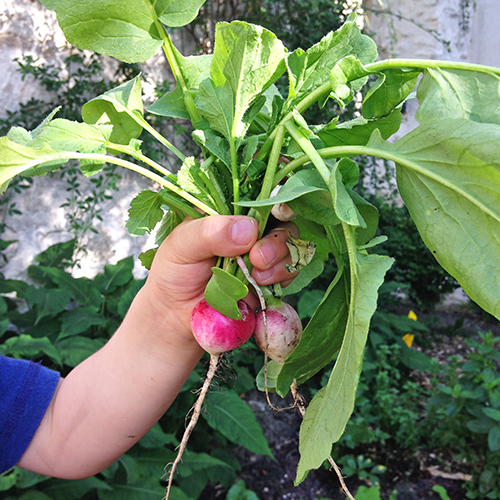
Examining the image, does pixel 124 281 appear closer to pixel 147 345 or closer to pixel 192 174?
pixel 147 345

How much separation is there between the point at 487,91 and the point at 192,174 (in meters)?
0.38

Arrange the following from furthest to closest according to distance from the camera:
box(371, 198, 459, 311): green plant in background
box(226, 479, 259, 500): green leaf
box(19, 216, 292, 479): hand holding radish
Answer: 1. box(371, 198, 459, 311): green plant in background
2. box(226, 479, 259, 500): green leaf
3. box(19, 216, 292, 479): hand holding radish

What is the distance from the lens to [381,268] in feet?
1.53

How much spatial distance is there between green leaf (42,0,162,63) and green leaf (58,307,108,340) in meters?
1.32

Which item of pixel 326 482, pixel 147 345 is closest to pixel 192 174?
pixel 147 345

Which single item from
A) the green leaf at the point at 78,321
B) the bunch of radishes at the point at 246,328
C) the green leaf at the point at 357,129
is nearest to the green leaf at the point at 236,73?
the green leaf at the point at 357,129

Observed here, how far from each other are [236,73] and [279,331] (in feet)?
1.22

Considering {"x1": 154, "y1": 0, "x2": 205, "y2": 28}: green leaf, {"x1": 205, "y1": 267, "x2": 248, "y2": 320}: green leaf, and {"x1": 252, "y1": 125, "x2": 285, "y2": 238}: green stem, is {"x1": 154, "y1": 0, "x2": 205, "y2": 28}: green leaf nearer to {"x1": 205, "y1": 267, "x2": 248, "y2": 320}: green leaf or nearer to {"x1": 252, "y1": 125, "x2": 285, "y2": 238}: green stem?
{"x1": 252, "y1": 125, "x2": 285, "y2": 238}: green stem

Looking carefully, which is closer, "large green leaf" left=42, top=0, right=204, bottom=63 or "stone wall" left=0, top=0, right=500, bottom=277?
"large green leaf" left=42, top=0, right=204, bottom=63

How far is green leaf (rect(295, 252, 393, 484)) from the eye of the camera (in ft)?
1.42

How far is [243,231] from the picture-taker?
577 mm

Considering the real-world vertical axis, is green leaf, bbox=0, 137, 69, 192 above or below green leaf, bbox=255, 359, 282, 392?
above

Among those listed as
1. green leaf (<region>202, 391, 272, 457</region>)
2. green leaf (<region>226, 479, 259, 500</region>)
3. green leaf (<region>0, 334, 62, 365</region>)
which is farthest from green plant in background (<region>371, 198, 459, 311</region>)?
green leaf (<region>0, 334, 62, 365</region>)

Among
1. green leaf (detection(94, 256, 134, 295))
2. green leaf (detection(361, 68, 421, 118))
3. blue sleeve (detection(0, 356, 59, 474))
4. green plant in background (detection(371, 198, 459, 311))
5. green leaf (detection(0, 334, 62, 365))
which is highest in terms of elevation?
green leaf (detection(361, 68, 421, 118))
